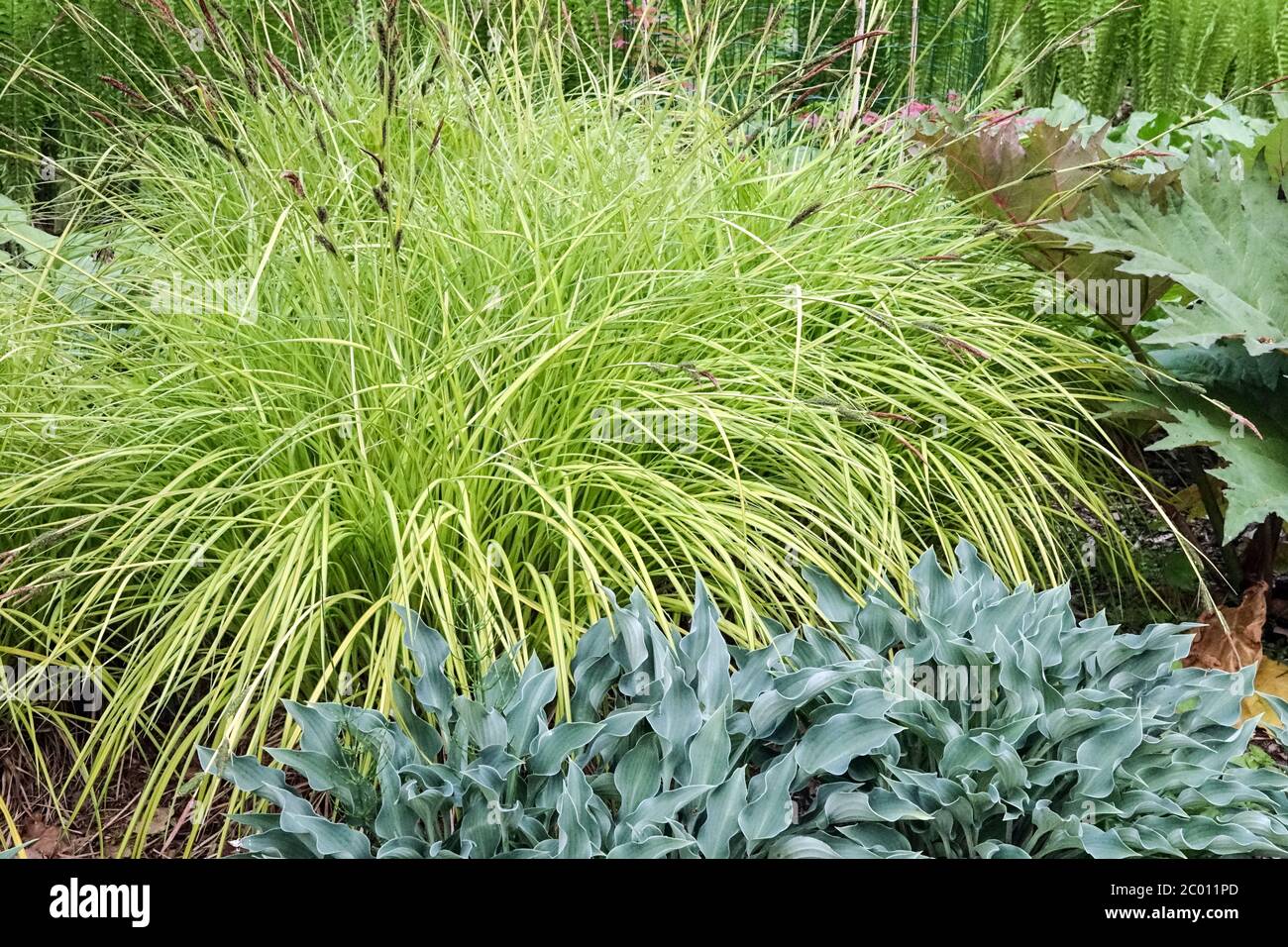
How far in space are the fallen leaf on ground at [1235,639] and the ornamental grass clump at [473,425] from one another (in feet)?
0.93

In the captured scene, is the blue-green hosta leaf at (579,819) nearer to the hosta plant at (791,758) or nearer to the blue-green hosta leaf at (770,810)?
the hosta plant at (791,758)

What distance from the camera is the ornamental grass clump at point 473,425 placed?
2004 mm

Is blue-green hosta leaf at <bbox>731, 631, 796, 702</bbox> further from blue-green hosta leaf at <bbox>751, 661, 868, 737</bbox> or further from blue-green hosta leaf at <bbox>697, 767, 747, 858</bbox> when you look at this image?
blue-green hosta leaf at <bbox>697, 767, 747, 858</bbox>

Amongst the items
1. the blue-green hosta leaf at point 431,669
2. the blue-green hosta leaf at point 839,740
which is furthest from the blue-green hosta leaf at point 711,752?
the blue-green hosta leaf at point 431,669

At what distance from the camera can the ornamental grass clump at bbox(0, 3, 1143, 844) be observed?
2.00m

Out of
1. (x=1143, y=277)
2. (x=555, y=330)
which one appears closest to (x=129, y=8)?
(x=555, y=330)

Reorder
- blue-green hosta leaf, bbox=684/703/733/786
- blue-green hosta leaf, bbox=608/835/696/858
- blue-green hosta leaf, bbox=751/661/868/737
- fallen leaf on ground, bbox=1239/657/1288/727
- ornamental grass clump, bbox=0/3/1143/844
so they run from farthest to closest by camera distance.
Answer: fallen leaf on ground, bbox=1239/657/1288/727 < ornamental grass clump, bbox=0/3/1143/844 < blue-green hosta leaf, bbox=751/661/868/737 < blue-green hosta leaf, bbox=684/703/733/786 < blue-green hosta leaf, bbox=608/835/696/858

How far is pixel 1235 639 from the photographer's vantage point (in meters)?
2.49

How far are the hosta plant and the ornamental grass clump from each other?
0.13 meters

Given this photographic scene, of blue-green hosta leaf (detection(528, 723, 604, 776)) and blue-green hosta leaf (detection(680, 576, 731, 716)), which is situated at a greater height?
blue-green hosta leaf (detection(680, 576, 731, 716))

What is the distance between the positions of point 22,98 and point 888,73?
12.4ft

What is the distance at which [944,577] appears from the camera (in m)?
2.06

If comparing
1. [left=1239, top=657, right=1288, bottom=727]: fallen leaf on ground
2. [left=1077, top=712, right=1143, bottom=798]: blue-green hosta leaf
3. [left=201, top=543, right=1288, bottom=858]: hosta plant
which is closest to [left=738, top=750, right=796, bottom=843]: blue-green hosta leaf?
[left=201, top=543, right=1288, bottom=858]: hosta plant

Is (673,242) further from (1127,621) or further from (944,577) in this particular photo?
(1127,621)
